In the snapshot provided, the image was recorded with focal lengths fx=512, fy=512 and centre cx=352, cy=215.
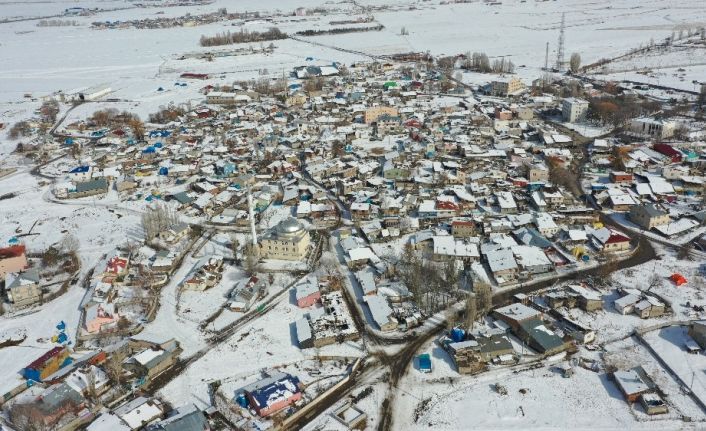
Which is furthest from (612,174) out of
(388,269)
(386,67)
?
(386,67)

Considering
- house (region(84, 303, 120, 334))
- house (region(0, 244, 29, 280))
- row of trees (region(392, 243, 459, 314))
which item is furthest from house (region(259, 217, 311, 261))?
house (region(0, 244, 29, 280))

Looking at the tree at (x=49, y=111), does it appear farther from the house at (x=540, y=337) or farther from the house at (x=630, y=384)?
the house at (x=630, y=384)

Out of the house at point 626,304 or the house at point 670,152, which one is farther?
the house at point 670,152

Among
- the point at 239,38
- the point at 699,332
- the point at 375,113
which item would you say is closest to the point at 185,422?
the point at 699,332

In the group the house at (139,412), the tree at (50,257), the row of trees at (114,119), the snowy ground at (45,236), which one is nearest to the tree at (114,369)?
the house at (139,412)

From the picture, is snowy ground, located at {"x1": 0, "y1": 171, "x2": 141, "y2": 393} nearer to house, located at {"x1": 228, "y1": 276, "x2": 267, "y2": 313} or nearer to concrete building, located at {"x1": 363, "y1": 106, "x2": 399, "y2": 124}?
house, located at {"x1": 228, "y1": 276, "x2": 267, "y2": 313}

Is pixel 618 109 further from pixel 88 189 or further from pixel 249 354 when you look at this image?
pixel 88 189
